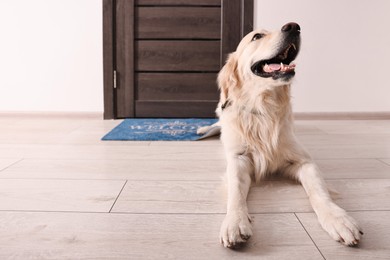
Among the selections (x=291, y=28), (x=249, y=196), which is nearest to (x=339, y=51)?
(x=291, y=28)

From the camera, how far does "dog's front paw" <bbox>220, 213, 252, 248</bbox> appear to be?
0.80 m

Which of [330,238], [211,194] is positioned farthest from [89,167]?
[330,238]

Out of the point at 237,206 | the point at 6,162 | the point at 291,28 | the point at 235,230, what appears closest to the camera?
the point at 235,230

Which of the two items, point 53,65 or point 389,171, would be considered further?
point 53,65

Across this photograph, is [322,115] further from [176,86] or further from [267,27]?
[176,86]

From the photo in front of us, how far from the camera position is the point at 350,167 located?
150cm

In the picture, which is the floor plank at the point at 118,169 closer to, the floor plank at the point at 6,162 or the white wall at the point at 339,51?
the floor plank at the point at 6,162

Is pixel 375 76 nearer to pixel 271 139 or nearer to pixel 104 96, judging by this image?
pixel 271 139

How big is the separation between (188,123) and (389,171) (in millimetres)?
1564

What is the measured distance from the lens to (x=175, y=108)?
3.10m

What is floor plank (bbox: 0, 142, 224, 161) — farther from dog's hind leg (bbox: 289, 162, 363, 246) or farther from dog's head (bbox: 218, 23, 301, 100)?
dog's hind leg (bbox: 289, 162, 363, 246)

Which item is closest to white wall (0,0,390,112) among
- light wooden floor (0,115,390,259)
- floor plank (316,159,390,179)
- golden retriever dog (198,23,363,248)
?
light wooden floor (0,115,390,259)

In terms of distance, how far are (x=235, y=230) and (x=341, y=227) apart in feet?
0.83

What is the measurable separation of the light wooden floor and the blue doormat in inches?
7.1
